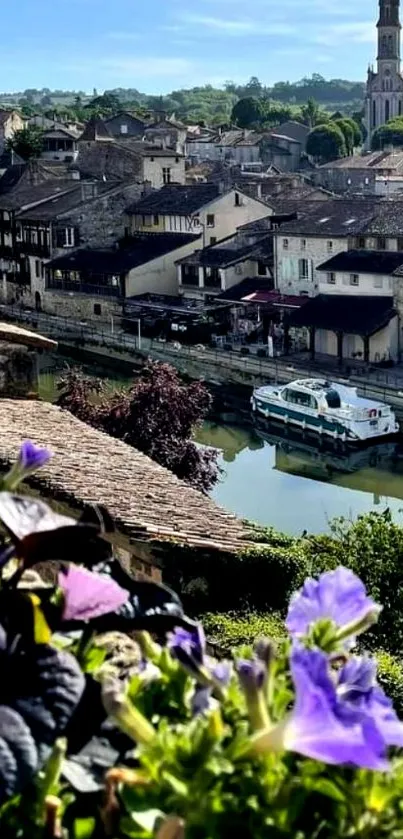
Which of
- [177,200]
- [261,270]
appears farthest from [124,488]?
[177,200]

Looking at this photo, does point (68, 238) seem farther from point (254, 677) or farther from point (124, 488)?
point (254, 677)

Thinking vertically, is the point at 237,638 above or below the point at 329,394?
above

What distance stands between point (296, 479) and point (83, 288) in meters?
21.0

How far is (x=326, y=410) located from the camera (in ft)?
88.5

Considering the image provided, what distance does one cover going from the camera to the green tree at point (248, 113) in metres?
123

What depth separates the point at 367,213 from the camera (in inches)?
1438

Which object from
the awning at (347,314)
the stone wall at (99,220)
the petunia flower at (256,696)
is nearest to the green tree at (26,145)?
the stone wall at (99,220)

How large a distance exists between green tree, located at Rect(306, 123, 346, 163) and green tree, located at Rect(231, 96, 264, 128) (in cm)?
3071

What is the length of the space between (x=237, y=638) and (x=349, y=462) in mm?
19403

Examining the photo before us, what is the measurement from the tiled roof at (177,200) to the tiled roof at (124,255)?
0.92 meters

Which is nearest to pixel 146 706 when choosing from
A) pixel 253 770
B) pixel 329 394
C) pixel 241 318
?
pixel 253 770

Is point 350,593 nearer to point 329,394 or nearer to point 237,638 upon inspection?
point 237,638

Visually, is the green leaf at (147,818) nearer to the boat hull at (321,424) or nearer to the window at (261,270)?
the boat hull at (321,424)

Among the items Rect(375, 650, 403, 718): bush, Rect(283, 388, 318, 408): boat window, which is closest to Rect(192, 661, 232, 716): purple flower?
Rect(375, 650, 403, 718): bush
